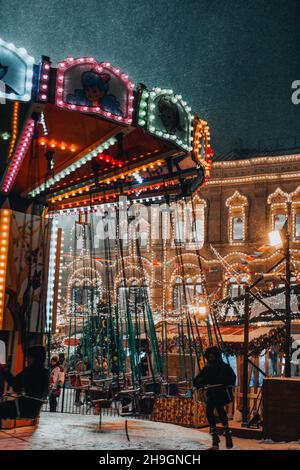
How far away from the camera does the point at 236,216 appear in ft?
111

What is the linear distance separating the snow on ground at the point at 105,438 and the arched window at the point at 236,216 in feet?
75.6

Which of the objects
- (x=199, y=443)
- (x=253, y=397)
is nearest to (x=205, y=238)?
(x=253, y=397)

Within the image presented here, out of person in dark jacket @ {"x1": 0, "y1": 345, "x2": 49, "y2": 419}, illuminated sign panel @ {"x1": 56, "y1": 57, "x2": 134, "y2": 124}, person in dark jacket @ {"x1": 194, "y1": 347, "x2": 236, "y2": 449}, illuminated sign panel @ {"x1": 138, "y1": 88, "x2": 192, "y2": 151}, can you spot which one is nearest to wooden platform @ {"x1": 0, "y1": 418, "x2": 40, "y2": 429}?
person in dark jacket @ {"x1": 0, "y1": 345, "x2": 49, "y2": 419}

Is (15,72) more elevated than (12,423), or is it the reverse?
(15,72)

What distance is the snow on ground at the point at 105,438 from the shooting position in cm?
826

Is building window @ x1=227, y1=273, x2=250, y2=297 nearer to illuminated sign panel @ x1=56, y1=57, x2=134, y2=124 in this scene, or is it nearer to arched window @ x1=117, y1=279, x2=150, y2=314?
arched window @ x1=117, y1=279, x2=150, y2=314

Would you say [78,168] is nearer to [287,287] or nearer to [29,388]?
[29,388]

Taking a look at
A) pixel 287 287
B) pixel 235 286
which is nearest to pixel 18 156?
pixel 287 287

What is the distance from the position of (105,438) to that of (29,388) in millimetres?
1461

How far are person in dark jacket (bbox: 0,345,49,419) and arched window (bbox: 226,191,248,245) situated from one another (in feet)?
83.9

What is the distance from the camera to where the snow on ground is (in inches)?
325

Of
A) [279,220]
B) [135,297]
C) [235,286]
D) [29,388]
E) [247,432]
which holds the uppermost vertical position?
[279,220]

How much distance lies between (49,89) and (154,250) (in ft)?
88.5

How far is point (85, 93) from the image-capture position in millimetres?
8930
